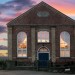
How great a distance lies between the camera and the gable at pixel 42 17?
6881cm

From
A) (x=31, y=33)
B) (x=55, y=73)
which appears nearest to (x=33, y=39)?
(x=31, y=33)

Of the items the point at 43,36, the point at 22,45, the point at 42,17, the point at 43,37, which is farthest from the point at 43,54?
the point at 42,17

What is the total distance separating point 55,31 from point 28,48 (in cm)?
500

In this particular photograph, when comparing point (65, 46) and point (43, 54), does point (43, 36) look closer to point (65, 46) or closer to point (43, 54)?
point (43, 54)

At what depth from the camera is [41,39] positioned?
68562 mm

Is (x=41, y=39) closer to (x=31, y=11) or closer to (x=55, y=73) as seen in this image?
(x=31, y=11)

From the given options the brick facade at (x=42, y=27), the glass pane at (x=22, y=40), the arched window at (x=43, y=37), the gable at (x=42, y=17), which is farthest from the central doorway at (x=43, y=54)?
the gable at (x=42, y=17)

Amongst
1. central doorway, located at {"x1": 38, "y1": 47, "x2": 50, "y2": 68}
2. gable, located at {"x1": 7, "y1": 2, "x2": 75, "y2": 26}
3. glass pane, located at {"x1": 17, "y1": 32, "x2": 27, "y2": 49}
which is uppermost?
gable, located at {"x1": 7, "y1": 2, "x2": 75, "y2": 26}

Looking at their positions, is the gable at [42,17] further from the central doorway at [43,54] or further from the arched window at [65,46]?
the central doorway at [43,54]

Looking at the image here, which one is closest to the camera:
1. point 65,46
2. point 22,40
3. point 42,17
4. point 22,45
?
point 65,46

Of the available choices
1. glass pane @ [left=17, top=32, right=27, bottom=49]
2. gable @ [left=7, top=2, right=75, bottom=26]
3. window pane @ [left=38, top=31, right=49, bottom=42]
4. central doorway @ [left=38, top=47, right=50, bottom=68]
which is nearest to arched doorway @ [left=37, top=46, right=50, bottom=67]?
central doorway @ [left=38, top=47, right=50, bottom=68]

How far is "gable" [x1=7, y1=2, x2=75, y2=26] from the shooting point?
68.8 m

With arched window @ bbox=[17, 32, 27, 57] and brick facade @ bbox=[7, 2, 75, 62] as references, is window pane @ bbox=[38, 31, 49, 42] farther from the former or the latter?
arched window @ bbox=[17, 32, 27, 57]

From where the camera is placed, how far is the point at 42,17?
69125mm
